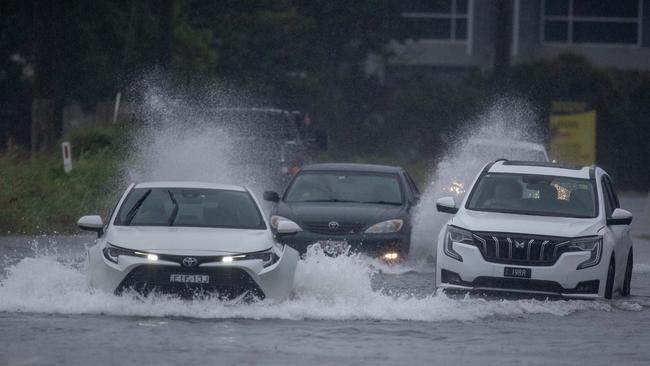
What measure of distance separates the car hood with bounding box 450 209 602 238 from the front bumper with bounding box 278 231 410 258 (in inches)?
118

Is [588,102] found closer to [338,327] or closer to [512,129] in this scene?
[512,129]

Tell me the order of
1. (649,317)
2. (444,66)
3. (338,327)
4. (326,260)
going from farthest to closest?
(444,66)
(326,260)
(649,317)
(338,327)

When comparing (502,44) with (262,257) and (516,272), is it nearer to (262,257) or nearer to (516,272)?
(516,272)

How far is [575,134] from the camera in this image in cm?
4428

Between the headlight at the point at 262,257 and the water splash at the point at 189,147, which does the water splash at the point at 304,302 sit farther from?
the water splash at the point at 189,147

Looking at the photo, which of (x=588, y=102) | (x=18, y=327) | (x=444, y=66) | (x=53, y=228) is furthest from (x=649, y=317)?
(x=444, y=66)

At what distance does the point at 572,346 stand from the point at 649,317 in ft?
9.75

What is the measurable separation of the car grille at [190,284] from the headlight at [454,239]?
2991mm

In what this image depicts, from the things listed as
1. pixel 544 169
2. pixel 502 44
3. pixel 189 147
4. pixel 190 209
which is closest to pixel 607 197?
pixel 544 169

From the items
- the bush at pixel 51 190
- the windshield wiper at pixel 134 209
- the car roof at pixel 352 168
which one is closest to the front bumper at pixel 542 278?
the windshield wiper at pixel 134 209

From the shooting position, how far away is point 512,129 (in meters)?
38.8

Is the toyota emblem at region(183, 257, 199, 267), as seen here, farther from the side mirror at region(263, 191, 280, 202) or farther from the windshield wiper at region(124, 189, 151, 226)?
the side mirror at region(263, 191, 280, 202)

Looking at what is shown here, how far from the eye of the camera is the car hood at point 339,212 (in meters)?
20.0

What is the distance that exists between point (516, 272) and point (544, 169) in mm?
Result: 2384
